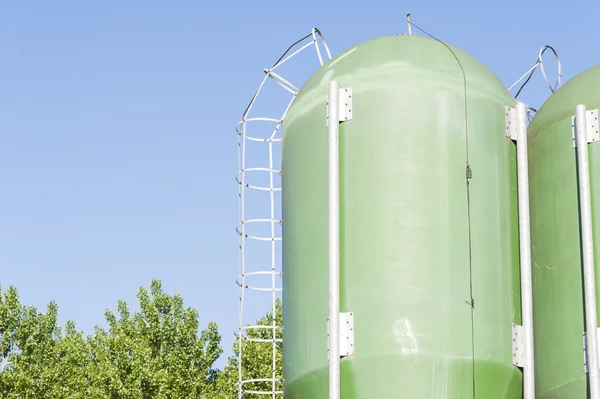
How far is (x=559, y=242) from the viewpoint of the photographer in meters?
10.8

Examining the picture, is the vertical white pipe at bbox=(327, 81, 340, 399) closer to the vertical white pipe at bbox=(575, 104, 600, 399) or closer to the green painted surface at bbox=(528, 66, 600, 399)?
the green painted surface at bbox=(528, 66, 600, 399)

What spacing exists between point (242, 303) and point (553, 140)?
4308 mm

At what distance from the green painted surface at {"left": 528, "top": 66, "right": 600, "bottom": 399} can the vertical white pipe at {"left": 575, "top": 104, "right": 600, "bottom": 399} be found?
0.09 metres

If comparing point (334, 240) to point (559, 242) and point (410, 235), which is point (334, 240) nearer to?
point (410, 235)

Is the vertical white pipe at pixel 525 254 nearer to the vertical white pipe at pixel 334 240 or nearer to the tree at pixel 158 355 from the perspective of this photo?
the vertical white pipe at pixel 334 240

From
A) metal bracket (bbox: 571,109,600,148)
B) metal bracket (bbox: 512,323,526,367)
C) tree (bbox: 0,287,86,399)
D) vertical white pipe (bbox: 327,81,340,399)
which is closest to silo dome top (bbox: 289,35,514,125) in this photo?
vertical white pipe (bbox: 327,81,340,399)

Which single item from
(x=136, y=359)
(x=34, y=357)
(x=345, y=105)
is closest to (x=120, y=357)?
(x=136, y=359)

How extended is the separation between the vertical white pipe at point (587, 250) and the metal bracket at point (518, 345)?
2.09ft

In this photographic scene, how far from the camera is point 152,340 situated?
1329 inches

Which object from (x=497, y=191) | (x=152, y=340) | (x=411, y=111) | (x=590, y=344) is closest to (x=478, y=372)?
(x=590, y=344)

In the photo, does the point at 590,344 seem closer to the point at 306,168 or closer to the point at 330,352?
the point at 330,352

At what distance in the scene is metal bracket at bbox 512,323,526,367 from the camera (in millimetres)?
10312

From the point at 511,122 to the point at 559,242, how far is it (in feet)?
4.53

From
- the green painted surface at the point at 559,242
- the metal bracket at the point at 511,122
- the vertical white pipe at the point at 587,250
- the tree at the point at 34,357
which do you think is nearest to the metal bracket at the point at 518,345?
the green painted surface at the point at 559,242
